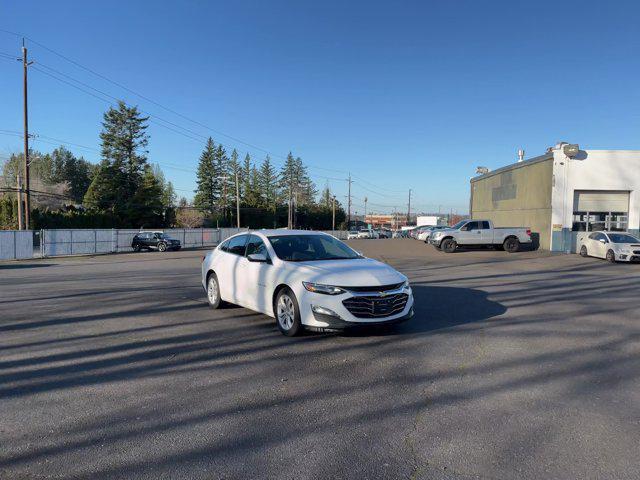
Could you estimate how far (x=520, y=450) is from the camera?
3623mm

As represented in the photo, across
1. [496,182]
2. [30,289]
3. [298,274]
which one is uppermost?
[496,182]

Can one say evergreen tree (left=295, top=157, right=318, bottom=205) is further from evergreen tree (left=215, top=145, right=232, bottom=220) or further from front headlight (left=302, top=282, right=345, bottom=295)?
front headlight (left=302, top=282, right=345, bottom=295)

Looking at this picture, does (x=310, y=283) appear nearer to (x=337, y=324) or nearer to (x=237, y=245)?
(x=337, y=324)

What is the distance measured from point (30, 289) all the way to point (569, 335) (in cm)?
1234

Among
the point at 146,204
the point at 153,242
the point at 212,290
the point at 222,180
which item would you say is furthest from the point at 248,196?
the point at 212,290

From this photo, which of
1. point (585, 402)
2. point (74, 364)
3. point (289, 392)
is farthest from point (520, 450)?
point (74, 364)

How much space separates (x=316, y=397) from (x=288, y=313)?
2.36 m

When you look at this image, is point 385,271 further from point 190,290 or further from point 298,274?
point 190,290

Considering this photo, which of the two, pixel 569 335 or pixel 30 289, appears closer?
pixel 569 335

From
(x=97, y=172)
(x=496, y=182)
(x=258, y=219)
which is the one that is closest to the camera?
(x=496, y=182)

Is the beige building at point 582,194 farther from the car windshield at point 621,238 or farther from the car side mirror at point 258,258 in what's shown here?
the car side mirror at point 258,258

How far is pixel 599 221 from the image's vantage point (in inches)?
1136

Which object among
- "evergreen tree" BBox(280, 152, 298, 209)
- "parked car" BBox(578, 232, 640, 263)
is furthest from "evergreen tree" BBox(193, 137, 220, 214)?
"parked car" BBox(578, 232, 640, 263)

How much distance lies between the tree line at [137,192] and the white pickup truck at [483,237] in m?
30.0
